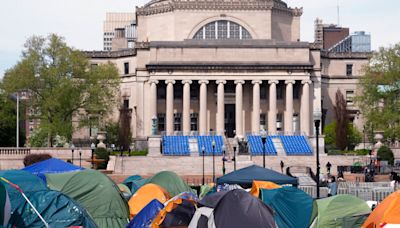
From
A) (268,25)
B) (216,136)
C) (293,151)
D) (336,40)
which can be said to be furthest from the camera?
(336,40)

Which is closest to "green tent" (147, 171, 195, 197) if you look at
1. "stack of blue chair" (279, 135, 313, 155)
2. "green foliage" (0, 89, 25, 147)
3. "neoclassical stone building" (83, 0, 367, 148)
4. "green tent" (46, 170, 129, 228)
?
"green tent" (46, 170, 129, 228)

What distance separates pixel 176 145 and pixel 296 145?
11.7m

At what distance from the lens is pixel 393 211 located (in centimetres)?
2166

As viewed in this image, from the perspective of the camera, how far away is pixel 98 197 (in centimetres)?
2759

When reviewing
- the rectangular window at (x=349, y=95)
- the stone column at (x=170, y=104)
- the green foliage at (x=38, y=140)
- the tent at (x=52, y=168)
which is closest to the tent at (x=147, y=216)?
the tent at (x=52, y=168)

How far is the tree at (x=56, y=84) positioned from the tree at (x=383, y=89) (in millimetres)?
25550

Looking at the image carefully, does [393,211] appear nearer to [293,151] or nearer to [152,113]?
[293,151]

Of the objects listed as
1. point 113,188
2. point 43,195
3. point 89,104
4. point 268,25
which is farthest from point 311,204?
point 268,25

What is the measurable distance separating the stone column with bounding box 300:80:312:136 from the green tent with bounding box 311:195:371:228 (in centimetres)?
6632

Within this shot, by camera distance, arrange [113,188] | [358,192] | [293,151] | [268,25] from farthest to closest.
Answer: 1. [268,25]
2. [293,151]
3. [358,192]
4. [113,188]

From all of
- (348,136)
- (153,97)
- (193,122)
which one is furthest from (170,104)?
(348,136)

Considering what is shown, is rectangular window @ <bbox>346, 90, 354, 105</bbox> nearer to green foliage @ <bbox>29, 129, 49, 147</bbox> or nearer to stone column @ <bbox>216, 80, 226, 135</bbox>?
stone column @ <bbox>216, 80, 226, 135</bbox>

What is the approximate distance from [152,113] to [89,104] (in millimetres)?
9102

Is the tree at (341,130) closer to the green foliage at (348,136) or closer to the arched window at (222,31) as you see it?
the green foliage at (348,136)
